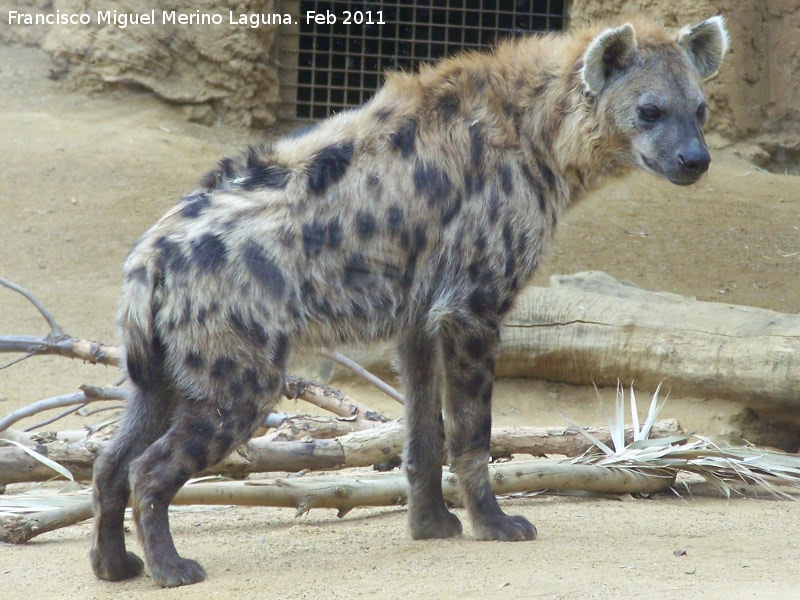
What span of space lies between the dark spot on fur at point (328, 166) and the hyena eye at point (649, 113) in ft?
3.28

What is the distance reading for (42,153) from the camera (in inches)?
285

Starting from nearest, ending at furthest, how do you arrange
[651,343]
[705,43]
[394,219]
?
1. [394,219]
2. [705,43]
3. [651,343]

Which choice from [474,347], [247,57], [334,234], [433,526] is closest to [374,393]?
[433,526]

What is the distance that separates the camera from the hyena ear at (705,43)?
11.6 ft

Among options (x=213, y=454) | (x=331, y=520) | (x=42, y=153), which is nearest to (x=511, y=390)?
(x=331, y=520)

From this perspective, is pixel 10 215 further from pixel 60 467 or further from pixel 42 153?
pixel 60 467

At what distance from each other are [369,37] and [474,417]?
19.1ft

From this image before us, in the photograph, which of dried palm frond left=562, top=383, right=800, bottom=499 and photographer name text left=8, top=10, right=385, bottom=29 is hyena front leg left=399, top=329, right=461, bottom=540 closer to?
dried palm frond left=562, top=383, right=800, bottom=499

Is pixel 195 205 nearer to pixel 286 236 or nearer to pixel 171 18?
pixel 286 236

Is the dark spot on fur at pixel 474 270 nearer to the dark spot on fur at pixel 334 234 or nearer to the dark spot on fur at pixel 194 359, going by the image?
the dark spot on fur at pixel 334 234

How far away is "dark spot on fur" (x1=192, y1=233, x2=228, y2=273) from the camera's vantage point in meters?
2.87

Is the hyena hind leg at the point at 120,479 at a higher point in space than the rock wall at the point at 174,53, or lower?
lower

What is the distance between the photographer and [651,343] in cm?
479

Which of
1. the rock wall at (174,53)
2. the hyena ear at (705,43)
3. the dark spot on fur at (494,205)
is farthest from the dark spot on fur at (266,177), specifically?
the rock wall at (174,53)
